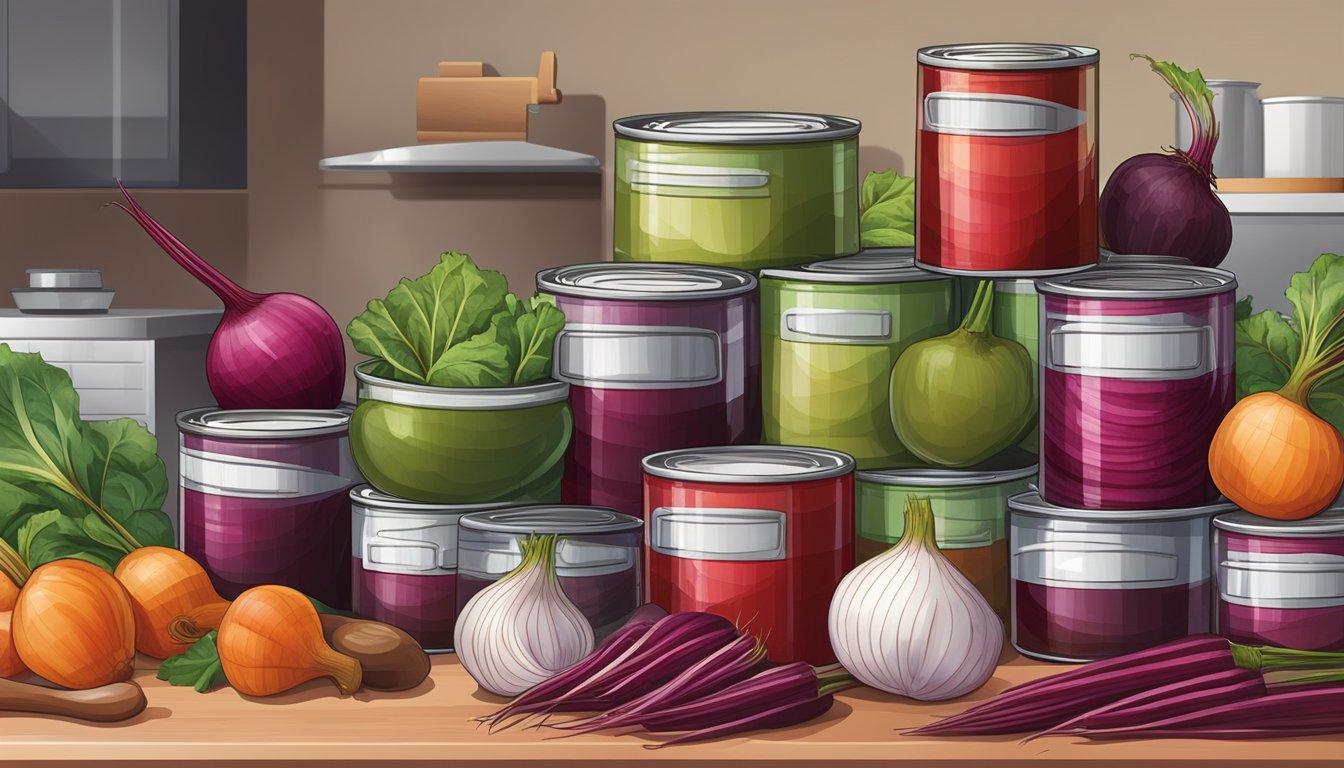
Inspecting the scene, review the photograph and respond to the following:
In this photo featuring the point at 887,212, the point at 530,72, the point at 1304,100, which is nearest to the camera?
the point at 887,212

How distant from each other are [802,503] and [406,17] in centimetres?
129

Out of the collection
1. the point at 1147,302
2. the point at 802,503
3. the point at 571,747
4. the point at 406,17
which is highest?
the point at 406,17

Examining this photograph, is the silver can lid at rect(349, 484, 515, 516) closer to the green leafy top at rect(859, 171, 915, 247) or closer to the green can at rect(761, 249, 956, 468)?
the green can at rect(761, 249, 956, 468)

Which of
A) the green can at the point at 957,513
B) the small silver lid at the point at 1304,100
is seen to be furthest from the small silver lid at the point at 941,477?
the small silver lid at the point at 1304,100

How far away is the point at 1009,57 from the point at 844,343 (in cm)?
22

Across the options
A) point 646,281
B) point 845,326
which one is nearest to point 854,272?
point 845,326

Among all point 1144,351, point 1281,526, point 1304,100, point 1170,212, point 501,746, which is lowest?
point 501,746

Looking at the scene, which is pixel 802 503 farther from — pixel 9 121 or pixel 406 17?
pixel 9 121

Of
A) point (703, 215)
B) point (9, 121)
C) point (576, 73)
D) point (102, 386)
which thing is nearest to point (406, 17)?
point (576, 73)

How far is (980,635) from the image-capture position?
73cm

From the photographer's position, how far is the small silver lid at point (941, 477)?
84 cm

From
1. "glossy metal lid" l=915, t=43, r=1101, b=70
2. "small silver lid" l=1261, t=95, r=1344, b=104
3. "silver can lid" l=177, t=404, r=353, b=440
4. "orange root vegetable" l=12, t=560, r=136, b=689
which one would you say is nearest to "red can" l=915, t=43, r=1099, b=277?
"glossy metal lid" l=915, t=43, r=1101, b=70

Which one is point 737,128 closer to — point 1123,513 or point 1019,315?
point 1019,315

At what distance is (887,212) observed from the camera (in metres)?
1.12
